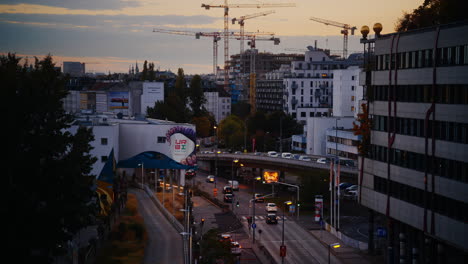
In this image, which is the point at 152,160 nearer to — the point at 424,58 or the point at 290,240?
the point at 290,240

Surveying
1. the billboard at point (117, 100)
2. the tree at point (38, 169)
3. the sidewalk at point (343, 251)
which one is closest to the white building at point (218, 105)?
the billboard at point (117, 100)

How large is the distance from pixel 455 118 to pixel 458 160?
2.44 meters

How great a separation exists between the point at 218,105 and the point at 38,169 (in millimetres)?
161165

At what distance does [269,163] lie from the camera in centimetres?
9094

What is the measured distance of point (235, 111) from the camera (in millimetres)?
195250

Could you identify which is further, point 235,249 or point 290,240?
point 290,240

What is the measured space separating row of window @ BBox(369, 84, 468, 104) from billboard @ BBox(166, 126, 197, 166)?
110 feet

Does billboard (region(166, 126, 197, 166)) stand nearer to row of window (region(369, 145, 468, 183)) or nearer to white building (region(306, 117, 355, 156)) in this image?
white building (region(306, 117, 355, 156))

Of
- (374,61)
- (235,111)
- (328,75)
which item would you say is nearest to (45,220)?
(374,61)

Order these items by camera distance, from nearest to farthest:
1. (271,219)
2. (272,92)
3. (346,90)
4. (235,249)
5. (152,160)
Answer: (235,249)
(271,219)
(152,160)
(346,90)
(272,92)

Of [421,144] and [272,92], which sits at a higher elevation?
[272,92]

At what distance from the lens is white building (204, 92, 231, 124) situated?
190375 mm

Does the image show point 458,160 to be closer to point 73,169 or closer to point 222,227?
point 73,169

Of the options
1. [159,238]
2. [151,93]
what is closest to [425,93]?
[159,238]
